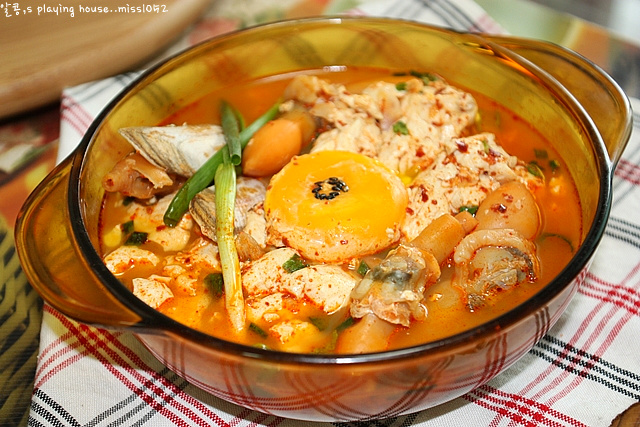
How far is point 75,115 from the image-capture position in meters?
2.60

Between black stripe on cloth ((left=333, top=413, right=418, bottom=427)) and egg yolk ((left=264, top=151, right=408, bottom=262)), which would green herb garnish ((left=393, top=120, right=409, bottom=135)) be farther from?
black stripe on cloth ((left=333, top=413, right=418, bottom=427))

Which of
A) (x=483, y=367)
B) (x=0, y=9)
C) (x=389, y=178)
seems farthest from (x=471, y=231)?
(x=0, y=9)

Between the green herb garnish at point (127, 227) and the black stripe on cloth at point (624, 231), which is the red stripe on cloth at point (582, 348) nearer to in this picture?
the black stripe on cloth at point (624, 231)

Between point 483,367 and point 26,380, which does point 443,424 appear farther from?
point 26,380

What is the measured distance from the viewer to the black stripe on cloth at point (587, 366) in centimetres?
178

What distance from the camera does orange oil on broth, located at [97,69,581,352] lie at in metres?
1.68

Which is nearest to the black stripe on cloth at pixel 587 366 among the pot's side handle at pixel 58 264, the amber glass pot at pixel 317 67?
the amber glass pot at pixel 317 67

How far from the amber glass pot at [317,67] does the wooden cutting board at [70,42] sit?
540 millimetres

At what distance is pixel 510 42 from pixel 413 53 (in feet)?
1.14

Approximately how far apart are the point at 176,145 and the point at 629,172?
151 cm

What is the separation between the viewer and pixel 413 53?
250cm

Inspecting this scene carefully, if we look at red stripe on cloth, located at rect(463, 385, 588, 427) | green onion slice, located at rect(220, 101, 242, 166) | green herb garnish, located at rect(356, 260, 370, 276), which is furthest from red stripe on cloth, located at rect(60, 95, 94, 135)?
red stripe on cloth, located at rect(463, 385, 588, 427)

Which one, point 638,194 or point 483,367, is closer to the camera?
point 483,367

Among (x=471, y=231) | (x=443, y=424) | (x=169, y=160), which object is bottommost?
(x=443, y=424)
